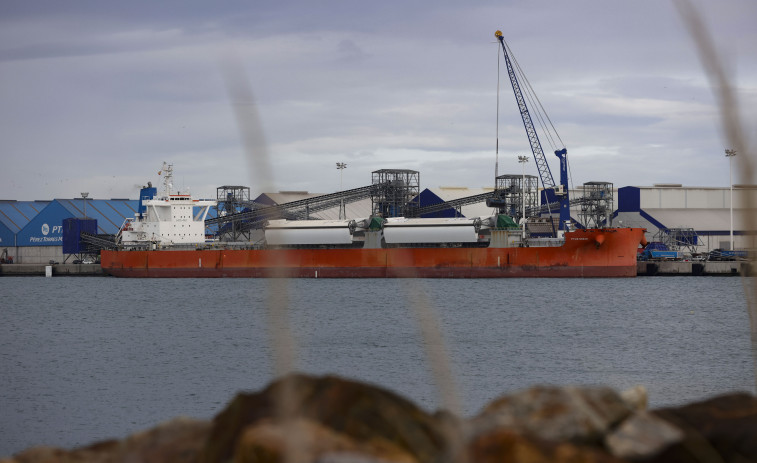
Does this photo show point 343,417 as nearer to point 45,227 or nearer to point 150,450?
point 150,450

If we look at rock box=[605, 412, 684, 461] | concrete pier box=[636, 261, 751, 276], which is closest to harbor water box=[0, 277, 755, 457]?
rock box=[605, 412, 684, 461]

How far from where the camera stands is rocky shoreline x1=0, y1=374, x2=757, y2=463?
4.20 metres

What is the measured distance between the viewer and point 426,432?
15.5ft

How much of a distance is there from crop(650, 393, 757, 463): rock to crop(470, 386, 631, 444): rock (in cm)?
44

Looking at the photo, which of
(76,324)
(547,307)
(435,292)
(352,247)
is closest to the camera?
(76,324)

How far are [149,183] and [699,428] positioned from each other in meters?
74.2

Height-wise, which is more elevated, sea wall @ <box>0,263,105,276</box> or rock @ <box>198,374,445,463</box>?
rock @ <box>198,374,445,463</box>

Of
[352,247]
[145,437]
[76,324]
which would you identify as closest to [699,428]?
[145,437]

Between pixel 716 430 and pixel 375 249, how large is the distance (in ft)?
179

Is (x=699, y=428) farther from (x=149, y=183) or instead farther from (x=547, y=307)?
(x=149, y=183)

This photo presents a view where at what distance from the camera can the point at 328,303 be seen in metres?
40.2

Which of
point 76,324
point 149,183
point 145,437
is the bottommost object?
point 76,324

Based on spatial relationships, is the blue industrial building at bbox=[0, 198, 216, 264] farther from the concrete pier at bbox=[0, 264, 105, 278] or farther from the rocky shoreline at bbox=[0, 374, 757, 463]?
the rocky shoreline at bbox=[0, 374, 757, 463]

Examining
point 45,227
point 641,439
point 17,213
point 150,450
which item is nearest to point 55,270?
point 45,227
